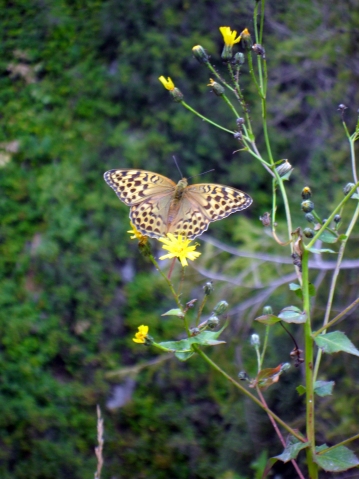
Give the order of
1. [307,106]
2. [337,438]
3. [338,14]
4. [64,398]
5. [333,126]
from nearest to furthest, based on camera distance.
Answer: [337,438], [338,14], [64,398], [333,126], [307,106]

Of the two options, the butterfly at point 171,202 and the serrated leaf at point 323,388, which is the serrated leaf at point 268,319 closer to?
the serrated leaf at point 323,388

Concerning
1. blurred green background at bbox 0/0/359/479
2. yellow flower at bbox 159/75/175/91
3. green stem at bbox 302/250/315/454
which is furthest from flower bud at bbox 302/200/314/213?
blurred green background at bbox 0/0/359/479

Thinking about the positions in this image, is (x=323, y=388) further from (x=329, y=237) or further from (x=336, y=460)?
(x=329, y=237)

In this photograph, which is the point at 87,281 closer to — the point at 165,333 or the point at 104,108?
the point at 165,333

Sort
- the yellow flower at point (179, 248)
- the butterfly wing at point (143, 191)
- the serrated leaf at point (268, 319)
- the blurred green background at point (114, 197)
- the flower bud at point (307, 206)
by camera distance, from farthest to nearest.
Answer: the blurred green background at point (114, 197)
the butterfly wing at point (143, 191)
the yellow flower at point (179, 248)
the flower bud at point (307, 206)
the serrated leaf at point (268, 319)

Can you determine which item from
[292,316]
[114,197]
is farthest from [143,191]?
[114,197]

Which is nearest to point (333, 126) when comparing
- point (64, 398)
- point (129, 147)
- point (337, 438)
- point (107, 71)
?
point (129, 147)

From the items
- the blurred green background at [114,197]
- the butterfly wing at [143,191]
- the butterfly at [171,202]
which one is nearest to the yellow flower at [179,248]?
the butterfly at [171,202]
